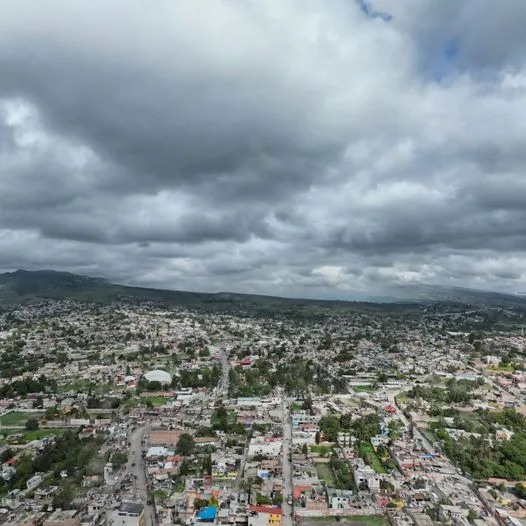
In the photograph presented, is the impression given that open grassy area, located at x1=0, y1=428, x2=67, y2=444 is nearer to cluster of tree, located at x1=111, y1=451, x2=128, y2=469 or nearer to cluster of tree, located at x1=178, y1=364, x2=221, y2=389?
cluster of tree, located at x1=111, y1=451, x2=128, y2=469

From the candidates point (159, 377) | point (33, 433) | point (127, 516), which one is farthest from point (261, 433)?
point (159, 377)

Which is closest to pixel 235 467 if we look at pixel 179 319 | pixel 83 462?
pixel 83 462

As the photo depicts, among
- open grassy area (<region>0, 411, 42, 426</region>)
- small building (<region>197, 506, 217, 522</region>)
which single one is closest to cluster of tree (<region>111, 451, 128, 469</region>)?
small building (<region>197, 506, 217, 522</region>)

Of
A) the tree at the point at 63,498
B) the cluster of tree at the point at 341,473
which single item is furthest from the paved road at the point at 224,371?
the tree at the point at 63,498

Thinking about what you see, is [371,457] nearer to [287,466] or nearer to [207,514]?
[287,466]

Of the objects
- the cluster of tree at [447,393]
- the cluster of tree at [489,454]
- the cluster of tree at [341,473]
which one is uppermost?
the cluster of tree at [447,393]

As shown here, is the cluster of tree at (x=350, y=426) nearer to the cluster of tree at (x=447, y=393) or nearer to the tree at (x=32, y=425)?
the cluster of tree at (x=447, y=393)

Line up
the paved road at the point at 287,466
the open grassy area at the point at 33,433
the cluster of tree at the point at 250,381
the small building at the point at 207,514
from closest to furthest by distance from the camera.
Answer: the small building at the point at 207,514 < the paved road at the point at 287,466 < the open grassy area at the point at 33,433 < the cluster of tree at the point at 250,381

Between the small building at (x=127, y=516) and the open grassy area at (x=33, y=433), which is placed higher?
the small building at (x=127, y=516)
